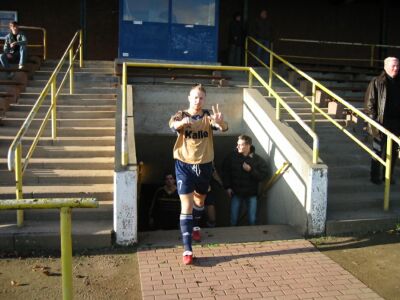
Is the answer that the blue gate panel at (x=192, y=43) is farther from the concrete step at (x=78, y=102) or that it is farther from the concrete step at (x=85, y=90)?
the concrete step at (x=78, y=102)

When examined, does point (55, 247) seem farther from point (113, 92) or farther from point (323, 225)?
point (113, 92)

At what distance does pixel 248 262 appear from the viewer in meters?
4.82

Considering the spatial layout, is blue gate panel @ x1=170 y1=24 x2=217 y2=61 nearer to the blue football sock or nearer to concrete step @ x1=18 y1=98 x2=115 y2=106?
concrete step @ x1=18 y1=98 x2=115 y2=106

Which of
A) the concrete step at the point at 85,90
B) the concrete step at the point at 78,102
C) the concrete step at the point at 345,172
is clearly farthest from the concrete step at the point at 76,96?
the concrete step at the point at 345,172

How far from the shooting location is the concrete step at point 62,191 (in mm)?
5773

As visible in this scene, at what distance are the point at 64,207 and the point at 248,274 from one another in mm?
2195

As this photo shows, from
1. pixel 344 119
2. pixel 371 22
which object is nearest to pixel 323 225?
pixel 344 119

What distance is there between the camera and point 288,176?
6145 mm

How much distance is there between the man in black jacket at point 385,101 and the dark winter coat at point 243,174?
5.18 feet

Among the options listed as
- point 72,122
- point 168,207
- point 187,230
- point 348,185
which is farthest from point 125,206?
point 348,185

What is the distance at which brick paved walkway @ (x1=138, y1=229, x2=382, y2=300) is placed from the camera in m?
4.15

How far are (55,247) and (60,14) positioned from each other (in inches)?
379

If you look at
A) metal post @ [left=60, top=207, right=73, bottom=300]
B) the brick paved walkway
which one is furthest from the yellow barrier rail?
the brick paved walkway

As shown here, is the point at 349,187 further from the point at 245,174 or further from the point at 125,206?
the point at 125,206
